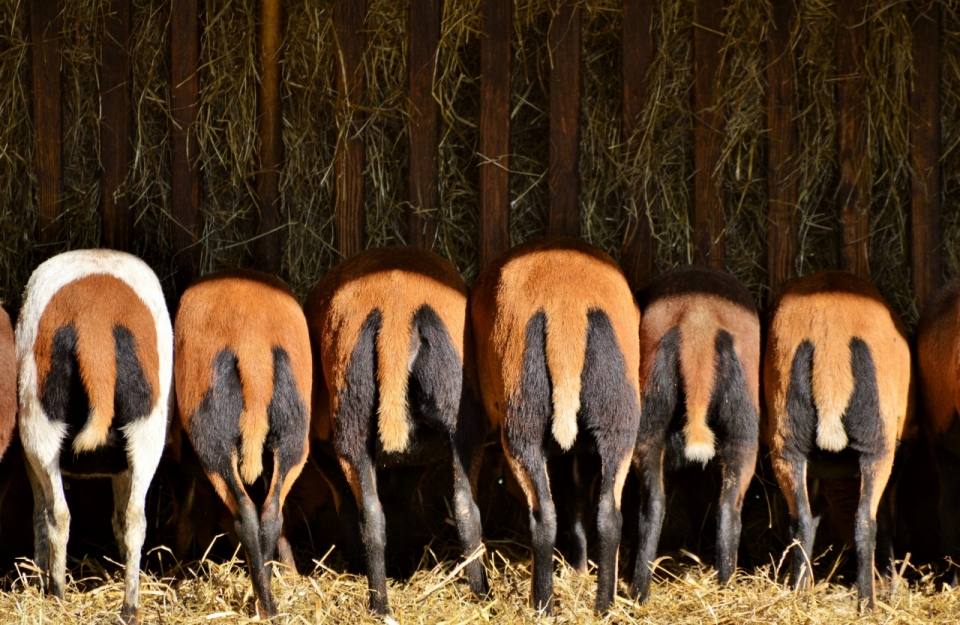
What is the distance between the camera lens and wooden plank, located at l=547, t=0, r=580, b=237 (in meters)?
5.98

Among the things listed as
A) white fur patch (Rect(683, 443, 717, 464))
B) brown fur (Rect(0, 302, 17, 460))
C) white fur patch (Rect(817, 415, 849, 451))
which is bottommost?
white fur patch (Rect(683, 443, 717, 464))

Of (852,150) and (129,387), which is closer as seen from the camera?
(129,387)

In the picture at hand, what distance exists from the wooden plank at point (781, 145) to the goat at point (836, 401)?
89 cm

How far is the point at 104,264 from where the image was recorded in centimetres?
505

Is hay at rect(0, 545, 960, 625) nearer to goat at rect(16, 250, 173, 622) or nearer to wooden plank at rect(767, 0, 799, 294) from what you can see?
goat at rect(16, 250, 173, 622)

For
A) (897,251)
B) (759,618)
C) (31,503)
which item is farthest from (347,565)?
(897,251)

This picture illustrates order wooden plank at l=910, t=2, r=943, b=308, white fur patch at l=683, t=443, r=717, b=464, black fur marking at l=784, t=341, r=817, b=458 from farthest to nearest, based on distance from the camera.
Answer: wooden plank at l=910, t=2, r=943, b=308 → black fur marking at l=784, t=341, r=817, b=458 → white fur patch at l=683, t=443, r=717, b=464

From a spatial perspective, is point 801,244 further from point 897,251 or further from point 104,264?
point 104,264

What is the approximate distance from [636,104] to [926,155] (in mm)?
1477

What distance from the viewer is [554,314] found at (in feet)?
15.4

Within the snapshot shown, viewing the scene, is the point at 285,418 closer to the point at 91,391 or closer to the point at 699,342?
the point at 91,391

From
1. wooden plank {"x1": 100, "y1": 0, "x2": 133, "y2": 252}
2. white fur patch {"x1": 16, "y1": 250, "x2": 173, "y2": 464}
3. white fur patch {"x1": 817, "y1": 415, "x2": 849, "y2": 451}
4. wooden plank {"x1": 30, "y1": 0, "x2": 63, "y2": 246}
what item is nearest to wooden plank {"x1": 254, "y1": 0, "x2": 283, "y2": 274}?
wooden plank {"x1": 100, "y1": 0, "x2": 133, "y2": 252}

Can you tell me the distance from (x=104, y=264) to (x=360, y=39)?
1.88m

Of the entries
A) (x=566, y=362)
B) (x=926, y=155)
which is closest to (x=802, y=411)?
(x=566, y=362)
